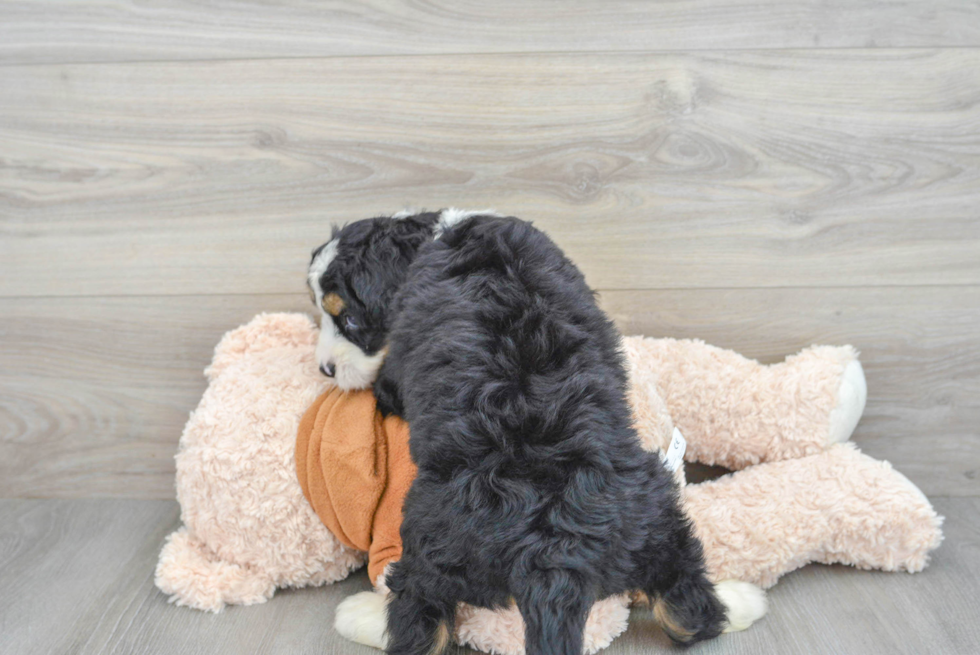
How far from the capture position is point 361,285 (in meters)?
1.04

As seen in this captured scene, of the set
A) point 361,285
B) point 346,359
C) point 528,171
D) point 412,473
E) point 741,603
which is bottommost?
point 741,603

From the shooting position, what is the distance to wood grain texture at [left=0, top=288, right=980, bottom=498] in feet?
4.45

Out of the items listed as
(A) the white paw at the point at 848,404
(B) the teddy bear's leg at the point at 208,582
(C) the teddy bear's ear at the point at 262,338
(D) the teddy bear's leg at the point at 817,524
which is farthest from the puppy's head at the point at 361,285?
(A) the white paw at the point at 848,404

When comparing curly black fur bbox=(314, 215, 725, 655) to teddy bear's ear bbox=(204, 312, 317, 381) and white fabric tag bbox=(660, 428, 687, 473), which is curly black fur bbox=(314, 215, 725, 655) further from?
teddy bear's ear bbox=(204, 312, 317, 381)

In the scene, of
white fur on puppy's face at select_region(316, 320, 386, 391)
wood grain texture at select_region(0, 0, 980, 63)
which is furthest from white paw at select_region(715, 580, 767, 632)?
wood grain texture at select_region(0, 0, 980, 63)

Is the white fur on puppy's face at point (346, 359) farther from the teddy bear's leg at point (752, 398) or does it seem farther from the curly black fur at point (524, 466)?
the teddy bear's leg at point (752, 398)

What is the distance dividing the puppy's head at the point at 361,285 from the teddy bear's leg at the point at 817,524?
547mm

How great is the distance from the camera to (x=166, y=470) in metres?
1.51

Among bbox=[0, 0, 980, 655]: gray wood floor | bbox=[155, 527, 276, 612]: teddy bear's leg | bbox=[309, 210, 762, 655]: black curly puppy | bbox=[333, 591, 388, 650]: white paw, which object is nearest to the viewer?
bbox=[309, 210, 762, 655]: black curly puppy

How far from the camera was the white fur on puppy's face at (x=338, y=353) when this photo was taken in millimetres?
1073

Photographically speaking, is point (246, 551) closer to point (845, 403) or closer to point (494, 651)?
point (494, 651)

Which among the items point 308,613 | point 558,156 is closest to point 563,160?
point 558,156

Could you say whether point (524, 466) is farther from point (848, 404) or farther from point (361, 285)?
point (848, 404)

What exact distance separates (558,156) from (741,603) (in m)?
0.76
